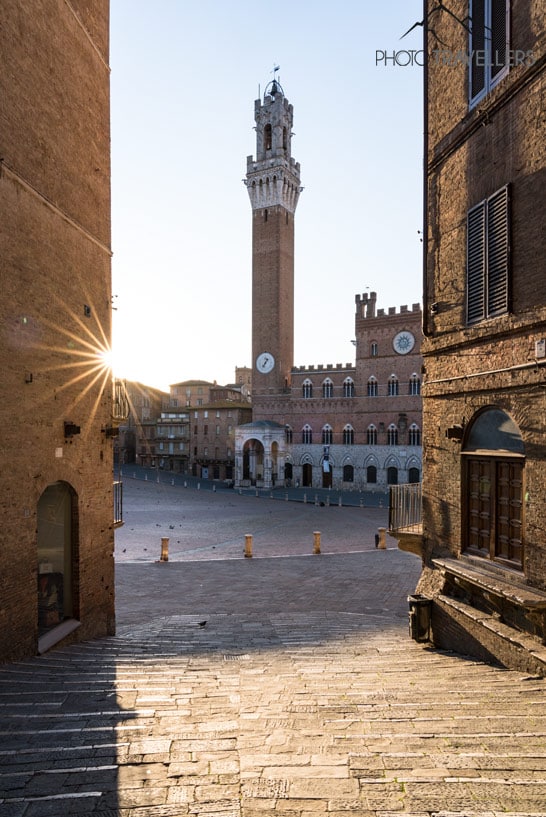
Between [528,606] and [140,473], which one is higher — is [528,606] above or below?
above

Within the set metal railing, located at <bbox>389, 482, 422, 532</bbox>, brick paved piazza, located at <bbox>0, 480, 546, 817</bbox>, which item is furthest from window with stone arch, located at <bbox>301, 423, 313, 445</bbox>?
brick paved piazza, located at <bbox>0, 480, 546, 817</bbox>

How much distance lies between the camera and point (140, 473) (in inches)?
2299

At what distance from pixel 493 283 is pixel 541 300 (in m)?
1.15

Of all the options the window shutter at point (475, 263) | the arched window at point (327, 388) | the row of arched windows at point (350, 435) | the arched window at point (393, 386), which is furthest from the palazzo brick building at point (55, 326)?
the arched window at point (327, 388)

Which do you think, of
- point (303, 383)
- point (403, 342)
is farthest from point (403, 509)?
point (303, 383)

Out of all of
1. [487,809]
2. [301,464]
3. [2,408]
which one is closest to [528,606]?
[487,809]

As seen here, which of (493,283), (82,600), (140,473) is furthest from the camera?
(140,473)

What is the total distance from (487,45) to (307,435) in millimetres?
43592

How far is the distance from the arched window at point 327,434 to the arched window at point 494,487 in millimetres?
41162

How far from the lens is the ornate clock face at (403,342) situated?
4556 centimetres

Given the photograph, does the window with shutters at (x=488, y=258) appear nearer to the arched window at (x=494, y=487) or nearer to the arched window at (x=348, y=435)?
the arched window at (x=494, y=487)

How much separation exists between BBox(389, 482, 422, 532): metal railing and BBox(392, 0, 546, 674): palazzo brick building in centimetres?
84

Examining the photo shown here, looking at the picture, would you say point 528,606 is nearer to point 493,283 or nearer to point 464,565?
point 464,565

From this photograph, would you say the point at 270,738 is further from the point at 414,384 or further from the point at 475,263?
the point at 414,384
